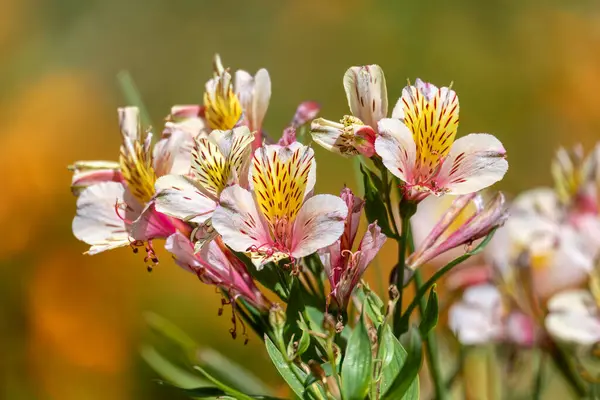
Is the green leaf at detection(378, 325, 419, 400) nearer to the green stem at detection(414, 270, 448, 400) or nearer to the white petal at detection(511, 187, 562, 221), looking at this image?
the green stem at detection(414, 270, 448, 400)

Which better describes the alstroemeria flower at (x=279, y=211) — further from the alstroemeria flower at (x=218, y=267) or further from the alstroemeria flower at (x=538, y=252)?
the alstroemeria flower at (x=538, y=252)

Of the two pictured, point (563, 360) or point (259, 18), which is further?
point (259, 18)

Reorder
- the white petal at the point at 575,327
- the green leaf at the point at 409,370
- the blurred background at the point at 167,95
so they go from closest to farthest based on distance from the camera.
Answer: the green leaf at the point at 409,370 < the white petal at the point at 575,327 < the blurred background at the point at 167,95

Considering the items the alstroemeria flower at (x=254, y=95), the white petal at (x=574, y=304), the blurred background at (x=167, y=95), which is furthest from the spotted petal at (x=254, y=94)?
the blurred background at (x=167, y=95)

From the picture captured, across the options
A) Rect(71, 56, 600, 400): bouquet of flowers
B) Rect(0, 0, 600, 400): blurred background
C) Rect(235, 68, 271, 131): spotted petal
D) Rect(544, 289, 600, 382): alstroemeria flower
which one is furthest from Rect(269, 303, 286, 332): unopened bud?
Rect(0, 0, 600, 400): blurred background

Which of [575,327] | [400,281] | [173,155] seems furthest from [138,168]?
[575,327]

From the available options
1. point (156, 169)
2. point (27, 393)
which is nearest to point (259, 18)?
point (27, 393)

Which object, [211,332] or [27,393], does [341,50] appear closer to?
[211,332]
